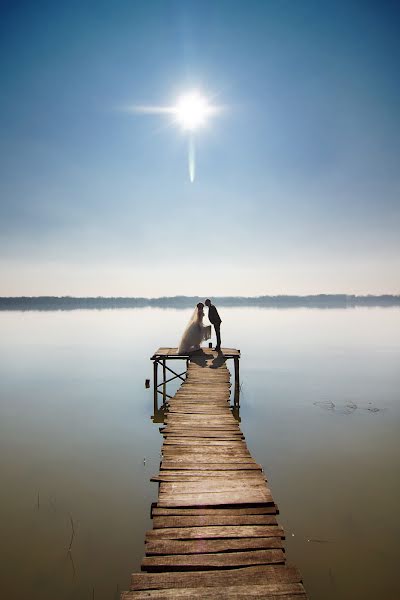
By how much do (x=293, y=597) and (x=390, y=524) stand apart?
6.96 metres

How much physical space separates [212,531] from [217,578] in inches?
32.5

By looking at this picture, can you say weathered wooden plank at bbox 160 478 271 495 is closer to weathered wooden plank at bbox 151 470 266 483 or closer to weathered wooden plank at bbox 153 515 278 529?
weathered wooden plank at bbox 151 470 266 483

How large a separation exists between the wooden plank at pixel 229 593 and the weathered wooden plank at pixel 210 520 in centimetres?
117

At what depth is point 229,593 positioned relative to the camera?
392 cm

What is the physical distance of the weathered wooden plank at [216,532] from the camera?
194 inches

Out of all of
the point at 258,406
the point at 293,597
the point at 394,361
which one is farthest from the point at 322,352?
the point at 293,597

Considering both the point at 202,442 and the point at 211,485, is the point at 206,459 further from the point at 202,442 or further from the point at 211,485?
the point at 211,485

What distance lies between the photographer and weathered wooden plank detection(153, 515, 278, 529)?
17.0 ft

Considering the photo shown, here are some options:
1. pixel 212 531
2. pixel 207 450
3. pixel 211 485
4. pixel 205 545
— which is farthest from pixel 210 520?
pixel 207 450

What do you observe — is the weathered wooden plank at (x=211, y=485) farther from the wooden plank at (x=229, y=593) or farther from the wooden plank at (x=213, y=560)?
the wooden plank at (x=229, y=593)

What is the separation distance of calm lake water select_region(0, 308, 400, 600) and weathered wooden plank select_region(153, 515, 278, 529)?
3.49 metres

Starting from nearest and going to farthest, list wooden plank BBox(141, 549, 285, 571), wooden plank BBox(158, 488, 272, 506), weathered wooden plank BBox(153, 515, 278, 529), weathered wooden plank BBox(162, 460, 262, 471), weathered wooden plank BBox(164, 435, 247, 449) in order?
wooden plank BBox(141, 549, 285, 571) → weathered wooden plank BBox(153, 515, 278, 529) → wooden plank BBox(158, 488, 272, 506) → weathered wooden plank BBox(162, 460, 262, 471) → weathered wooden plank BBox(164, 435, 247, 449)

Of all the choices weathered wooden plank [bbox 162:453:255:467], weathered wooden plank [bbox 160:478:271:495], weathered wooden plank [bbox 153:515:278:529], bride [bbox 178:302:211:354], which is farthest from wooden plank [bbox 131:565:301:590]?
bride [bbox 178:302:211:354]

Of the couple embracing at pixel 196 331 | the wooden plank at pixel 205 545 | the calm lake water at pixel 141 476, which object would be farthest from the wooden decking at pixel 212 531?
the couple embracing at pixel 196 331
